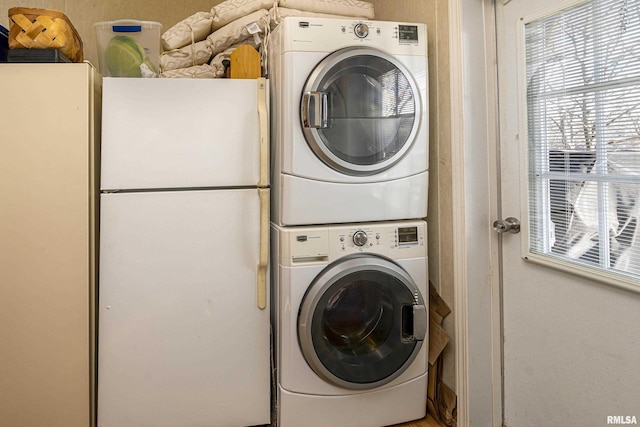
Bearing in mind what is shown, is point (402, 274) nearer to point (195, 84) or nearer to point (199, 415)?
point (199, 415)

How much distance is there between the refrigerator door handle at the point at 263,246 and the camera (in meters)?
1.70

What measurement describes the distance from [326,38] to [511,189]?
3.25 feet

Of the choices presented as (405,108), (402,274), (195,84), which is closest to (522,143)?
(405,108)

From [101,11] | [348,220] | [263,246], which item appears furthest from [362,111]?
[101,11]

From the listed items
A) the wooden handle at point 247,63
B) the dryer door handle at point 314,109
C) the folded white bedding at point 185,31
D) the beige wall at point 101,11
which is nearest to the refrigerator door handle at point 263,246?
the dryer door handle at point 314,109

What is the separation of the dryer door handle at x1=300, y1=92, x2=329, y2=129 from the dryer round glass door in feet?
1.90

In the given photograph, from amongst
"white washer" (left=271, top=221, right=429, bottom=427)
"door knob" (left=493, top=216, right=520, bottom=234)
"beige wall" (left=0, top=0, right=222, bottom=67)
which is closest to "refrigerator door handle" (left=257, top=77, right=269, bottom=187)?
"white washer" (left=271, top=221, right=429, bottom=427)

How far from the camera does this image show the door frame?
1.69m

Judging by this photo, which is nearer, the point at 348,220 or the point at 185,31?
the point at 348,220

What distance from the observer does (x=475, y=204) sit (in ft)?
5.60

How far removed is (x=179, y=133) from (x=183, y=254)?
505 mm

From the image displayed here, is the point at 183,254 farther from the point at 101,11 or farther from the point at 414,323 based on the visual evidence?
the point at 101,11

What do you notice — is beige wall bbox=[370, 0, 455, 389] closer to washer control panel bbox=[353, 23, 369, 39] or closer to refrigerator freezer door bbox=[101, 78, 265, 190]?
washer control panel bbox=[353, 23, 369, 39]

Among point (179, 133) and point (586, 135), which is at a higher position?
point (179, 133)
